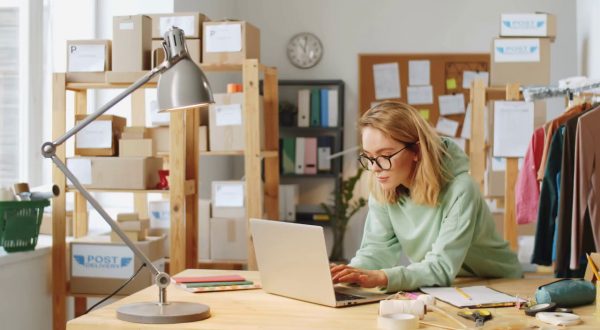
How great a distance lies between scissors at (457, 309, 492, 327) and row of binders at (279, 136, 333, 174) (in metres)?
4.56

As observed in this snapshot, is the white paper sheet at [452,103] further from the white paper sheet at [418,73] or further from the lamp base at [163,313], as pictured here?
the lamp base at [163,313]

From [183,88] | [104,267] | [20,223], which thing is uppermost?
[183,88]

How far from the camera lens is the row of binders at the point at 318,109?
21.9ft

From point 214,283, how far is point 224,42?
1887mm

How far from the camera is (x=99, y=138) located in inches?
157

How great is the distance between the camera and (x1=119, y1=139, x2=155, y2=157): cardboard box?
12.9 ft

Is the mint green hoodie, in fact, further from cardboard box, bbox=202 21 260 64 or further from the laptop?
cardboard box, bbox=202 21 260 64

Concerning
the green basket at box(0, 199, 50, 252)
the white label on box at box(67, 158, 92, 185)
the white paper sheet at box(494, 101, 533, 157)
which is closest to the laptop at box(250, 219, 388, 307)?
the green basket at box(0, 199, 50, 252)

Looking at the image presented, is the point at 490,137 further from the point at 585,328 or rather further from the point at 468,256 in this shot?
the point at 585,328

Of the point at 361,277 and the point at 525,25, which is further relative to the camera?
the point at 525,25

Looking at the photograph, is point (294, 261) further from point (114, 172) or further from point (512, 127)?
point (512, 127)

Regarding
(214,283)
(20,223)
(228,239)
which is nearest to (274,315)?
(214,283)

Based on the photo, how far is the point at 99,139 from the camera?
3980 millimetres

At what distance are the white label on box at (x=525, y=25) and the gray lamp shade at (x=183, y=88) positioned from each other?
3.31 m
